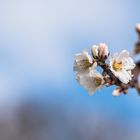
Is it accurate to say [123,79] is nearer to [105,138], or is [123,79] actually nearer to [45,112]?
[105,138]

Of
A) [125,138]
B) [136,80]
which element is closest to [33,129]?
[125,138]

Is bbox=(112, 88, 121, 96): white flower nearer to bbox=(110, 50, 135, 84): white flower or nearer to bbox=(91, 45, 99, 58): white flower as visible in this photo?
bbox=(110, 50, 135, 84): white flower

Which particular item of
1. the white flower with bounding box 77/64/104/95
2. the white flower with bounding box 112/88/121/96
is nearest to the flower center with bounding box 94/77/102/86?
the white flower with bounding box 77/64/104/95

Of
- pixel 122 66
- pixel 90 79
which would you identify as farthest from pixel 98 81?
pixel 122 66

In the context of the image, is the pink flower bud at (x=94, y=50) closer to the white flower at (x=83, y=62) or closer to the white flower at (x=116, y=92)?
the white flower at (x=83, y=62)

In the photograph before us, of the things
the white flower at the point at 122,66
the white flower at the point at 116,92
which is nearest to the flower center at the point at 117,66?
the white flower at the point at 122,66

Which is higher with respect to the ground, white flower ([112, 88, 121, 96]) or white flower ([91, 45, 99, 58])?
white flower ([91, 45, 99, 58])
